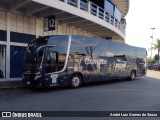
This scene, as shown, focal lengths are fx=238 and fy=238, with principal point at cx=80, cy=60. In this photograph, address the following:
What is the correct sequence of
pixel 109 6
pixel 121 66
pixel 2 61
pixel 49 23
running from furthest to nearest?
1. pixel 109 6
2. pixel 121 66
3. pixel 49 23
4. pixel 2 61

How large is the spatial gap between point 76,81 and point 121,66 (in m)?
5.61

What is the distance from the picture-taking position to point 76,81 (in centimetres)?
1375

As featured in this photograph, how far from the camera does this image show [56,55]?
41.0 feet

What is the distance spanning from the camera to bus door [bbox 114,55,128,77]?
17.6 metres

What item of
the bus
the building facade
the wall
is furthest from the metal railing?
the bus

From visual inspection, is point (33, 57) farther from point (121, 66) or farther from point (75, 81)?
point (121, 66)

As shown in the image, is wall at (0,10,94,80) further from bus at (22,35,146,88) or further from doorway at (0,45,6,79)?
bus at (22,35,146,88)

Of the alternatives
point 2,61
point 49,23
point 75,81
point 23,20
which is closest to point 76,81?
point 75,81

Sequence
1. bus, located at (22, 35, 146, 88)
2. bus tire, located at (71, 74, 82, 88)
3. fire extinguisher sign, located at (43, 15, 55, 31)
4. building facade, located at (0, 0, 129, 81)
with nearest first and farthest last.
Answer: bus, located at (22, 35, 146, 88) < bus tire, located at (71, 74, 82, 88) < building facade, located at (0, 0, 129, 81) < fire extinguisher sign, located at (43, 15, 55, 31)

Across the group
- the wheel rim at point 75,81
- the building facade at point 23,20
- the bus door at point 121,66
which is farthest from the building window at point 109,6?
the wheel rim at point 75,81

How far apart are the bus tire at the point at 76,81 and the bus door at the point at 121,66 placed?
14.3 feet

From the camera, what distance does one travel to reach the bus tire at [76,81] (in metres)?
13.5

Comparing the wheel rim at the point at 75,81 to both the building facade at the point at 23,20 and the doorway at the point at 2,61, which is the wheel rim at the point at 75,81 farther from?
the doorway at the point at 2,61

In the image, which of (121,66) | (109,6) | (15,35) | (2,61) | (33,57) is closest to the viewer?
(33,57)
